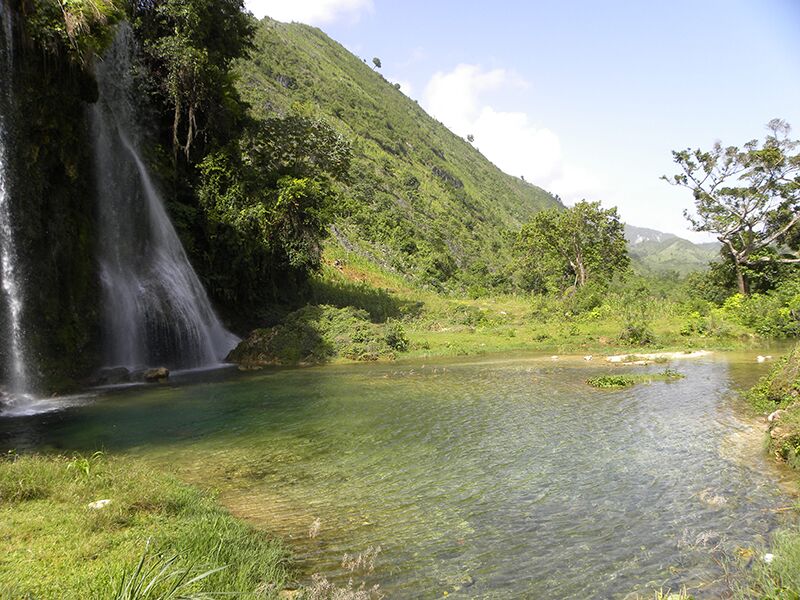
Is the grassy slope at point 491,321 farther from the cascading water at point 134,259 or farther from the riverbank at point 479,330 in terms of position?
the cascading water at point 134,259

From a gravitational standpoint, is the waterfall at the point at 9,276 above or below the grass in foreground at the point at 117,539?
above

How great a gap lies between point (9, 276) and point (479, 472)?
16344 millimetres

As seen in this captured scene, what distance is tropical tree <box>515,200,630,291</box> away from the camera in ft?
163

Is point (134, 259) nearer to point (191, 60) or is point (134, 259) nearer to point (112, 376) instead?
point (112, 376)

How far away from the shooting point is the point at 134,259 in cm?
2450

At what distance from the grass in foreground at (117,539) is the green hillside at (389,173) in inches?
1226

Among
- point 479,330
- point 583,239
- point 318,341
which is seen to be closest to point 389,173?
point 583,239

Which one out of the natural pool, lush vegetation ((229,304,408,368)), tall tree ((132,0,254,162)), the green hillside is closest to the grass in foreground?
the natural pool

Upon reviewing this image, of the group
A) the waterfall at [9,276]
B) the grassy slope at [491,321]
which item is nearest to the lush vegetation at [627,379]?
the grassy slope at [491,321]

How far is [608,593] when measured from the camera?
5367 millimetres

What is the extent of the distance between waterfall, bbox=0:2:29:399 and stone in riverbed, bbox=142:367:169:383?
161 inches

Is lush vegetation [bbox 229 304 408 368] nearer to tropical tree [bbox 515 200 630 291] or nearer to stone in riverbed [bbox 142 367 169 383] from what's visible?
A: stone in riverbed [bbox 142 367 169 383]

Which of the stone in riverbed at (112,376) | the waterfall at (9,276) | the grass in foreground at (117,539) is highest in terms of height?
the waterfall at (9,276)

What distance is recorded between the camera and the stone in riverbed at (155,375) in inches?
814
